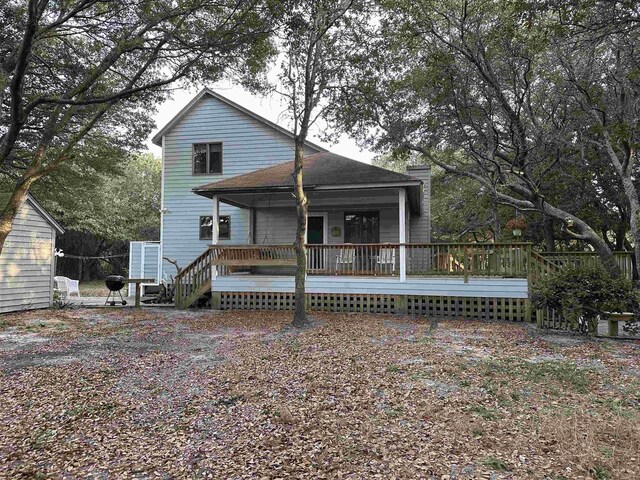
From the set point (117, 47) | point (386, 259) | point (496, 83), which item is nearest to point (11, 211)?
point (117, 47)

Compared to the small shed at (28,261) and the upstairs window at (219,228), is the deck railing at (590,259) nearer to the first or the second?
the upstairs window at (219,228)

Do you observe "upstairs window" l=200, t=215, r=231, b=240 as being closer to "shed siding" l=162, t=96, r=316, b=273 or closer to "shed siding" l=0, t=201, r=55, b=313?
"shed siding" l=162, t=96, r=316, b=273

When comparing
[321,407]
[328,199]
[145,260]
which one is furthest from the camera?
[145,260]

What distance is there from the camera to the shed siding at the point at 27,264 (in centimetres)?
1063

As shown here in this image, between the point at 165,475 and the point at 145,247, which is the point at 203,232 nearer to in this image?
the point at 145,247

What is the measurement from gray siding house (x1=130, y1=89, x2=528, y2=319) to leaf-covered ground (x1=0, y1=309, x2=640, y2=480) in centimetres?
303

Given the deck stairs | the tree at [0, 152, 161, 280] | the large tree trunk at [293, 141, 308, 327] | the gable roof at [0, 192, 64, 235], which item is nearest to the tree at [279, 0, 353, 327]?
the large tree trunk at [293, 141, 308, 327]

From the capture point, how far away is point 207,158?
50.1ft

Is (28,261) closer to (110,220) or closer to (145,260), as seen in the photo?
(145,260)

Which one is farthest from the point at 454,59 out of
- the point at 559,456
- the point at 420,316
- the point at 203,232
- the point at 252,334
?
the point at 203,232

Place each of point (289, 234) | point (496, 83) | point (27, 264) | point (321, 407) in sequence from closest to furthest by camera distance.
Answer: point (321, 407) → point (496, 83) → point (27, 264) → point (289, 234)

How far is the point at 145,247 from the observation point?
50.4 ft

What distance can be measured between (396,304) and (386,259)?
129cm

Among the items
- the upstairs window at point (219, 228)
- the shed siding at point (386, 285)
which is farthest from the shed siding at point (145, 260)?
the shed siding at point (386, 285)
